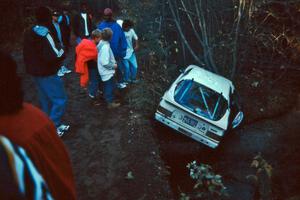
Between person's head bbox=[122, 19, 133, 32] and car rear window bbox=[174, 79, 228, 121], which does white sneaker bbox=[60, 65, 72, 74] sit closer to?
person's head bbox=[122, 19, 133, 32]

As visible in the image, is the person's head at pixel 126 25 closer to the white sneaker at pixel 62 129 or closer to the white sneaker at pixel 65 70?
the white sneaker at pixel 65 70

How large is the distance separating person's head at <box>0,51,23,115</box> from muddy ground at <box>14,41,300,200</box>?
4253 mm

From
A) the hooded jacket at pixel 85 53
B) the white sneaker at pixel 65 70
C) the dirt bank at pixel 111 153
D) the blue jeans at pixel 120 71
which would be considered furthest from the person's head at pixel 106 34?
the white sneaker at pixel 65 70

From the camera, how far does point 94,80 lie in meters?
8.80

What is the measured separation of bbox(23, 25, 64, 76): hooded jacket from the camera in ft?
20.5

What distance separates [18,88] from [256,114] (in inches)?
418

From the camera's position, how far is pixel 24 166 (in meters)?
2.09

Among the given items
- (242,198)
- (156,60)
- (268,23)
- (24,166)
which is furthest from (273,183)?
(24,166)

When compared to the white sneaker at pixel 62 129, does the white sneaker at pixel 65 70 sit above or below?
below

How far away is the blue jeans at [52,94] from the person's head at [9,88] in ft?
14.0

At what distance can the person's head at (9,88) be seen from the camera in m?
2.29

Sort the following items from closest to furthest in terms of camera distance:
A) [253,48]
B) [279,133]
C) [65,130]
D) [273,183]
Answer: [65,130] < [273,183] < [279,133] < [253,48]

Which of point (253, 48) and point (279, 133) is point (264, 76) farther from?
point (279, 133)

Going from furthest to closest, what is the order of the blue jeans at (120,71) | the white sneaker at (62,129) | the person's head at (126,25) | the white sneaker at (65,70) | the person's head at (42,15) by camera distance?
1. the white sneaker at (65,70)
2. the blue jeans at (120,71)
3. the person's head at (126,25)
4. the white sneaker at (62,129)
5. the person's head at (42,15)
